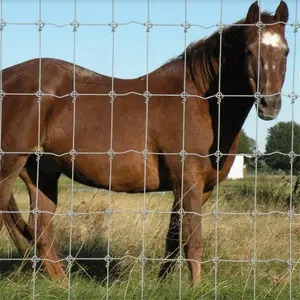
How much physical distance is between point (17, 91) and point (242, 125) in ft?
6.02

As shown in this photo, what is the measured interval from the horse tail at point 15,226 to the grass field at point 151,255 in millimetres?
213

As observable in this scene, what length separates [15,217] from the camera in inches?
251

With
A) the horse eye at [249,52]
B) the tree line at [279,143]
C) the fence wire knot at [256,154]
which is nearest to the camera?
the fence wire knot at [256,154]

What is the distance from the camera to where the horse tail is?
20.7 feet

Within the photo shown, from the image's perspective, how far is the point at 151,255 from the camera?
263 inches

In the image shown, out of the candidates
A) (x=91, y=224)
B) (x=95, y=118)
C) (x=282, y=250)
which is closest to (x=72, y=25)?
(x=95, y=118)

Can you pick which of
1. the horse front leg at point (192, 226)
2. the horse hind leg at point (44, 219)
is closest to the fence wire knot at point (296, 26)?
the horse front leg at point (192, 226)

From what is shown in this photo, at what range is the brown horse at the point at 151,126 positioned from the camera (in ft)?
18.2

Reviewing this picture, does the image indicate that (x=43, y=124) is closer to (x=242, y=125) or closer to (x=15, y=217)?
(x=15, y=217)

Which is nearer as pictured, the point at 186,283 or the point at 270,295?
the point at 270,295

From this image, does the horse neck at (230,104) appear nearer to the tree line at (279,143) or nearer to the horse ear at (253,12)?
the horse ear at (253,12)

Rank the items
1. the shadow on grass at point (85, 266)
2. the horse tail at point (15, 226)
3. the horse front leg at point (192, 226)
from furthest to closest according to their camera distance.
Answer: the horse tail at point (15, 226) → the shadow on grass at point (85, 266) → the horse front leg at point (192, 226)

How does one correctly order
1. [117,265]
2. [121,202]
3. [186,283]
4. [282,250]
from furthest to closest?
[121,202]
[282,250]
[117,265]
[186,283]

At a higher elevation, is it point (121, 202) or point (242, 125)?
point (242, 125)
